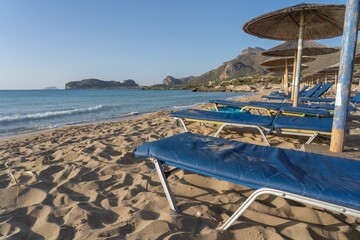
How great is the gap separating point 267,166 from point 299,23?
162 inches

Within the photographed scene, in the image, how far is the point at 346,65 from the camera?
2.28 metres

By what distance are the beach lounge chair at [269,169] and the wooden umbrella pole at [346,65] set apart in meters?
0.60

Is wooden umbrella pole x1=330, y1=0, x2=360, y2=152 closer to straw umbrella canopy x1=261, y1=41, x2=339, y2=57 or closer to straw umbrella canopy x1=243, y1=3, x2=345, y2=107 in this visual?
straw umbrella canopy x1=243, y1=3, x2=345, y2=107

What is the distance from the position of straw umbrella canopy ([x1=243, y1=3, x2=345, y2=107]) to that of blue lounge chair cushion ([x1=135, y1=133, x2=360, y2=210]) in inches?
108

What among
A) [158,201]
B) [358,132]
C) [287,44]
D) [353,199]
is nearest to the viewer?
[353,199]

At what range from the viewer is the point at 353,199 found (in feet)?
4.41

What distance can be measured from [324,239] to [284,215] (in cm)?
35

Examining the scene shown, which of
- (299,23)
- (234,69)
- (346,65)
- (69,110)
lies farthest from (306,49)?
(234,69)

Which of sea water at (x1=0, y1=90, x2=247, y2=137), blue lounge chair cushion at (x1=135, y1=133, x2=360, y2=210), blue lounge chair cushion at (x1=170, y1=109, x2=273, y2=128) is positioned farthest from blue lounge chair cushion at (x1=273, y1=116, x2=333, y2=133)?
sea water at (x1=0, y1=90, x2=247, y2=137)

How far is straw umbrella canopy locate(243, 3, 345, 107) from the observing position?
12.5 feet

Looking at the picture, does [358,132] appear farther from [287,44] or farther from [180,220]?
[180,220]

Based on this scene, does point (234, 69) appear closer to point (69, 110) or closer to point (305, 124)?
point (69, 110)

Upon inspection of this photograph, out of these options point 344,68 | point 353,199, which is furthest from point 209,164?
point 344,68

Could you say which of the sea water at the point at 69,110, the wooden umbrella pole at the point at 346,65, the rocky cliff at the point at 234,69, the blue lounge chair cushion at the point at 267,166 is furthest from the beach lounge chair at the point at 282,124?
the rocky cliff at the point at 234,69
